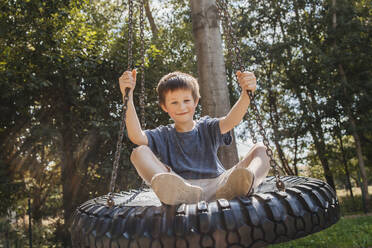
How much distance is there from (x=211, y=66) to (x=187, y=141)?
1431 mm

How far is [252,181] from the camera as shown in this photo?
1065mm

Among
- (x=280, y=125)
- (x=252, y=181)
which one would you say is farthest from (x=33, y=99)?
(x=280, y=125)

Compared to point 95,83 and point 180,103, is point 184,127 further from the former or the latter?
point 95,83

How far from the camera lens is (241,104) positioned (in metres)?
1.58

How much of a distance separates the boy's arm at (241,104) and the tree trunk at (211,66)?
110cm

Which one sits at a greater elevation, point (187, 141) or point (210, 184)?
point (187, 141)

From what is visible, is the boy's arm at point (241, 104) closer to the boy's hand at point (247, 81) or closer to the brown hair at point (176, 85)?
the boy's hand at point (247, 81)

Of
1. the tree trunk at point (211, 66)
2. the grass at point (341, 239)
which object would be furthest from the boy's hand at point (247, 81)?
the grass at point (341, 239)

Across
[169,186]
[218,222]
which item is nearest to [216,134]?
[169,186]

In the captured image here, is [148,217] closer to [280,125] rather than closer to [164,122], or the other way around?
[164,122]

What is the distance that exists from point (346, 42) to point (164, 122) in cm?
541

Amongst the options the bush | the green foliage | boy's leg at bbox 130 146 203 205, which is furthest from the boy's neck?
the bush

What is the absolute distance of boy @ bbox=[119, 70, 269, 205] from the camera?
1293 mm

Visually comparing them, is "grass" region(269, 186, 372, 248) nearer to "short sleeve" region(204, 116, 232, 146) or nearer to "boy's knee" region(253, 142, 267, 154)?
"short sleeve" region(204, 116, 232, 146)
